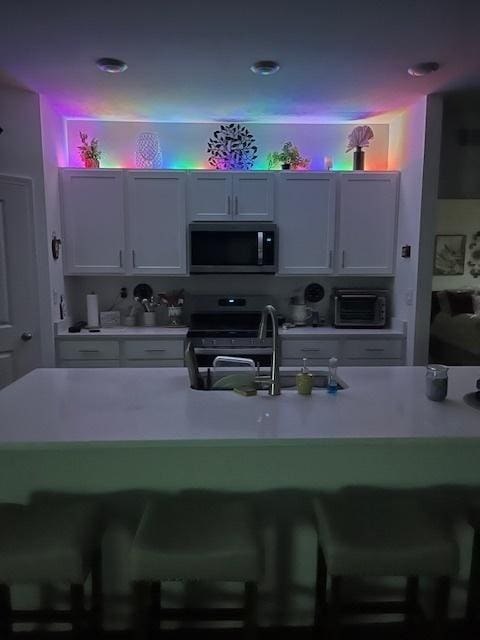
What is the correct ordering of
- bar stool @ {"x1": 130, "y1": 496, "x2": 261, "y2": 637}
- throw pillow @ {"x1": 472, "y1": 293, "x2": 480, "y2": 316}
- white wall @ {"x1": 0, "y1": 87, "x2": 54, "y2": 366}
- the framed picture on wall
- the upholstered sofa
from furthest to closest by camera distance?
1. the framed picture on wall
2. throw pillow @ {"x1": 472, "y1": 293, "x2": 480, "y2": 316}
3. the upholstered sofa
4. white wall @ {"x1": 0, "y1": 87, "x2": 54, "y2": 366}
5. bar stool @ {"x1": 130, "y1": 496, "x2": 261, "y2": 637}

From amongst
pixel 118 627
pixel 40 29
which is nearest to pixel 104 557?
pixel 118 627

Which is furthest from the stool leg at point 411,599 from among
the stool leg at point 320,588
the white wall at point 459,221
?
the white wall at point 459,221

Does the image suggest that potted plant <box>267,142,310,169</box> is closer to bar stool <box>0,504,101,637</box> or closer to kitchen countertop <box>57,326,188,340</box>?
kitchen countertop <box>57,326,188,340</box>

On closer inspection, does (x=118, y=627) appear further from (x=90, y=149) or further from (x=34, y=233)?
(x=90, y=149)

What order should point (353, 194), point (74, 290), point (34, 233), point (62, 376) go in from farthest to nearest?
1. point (74, 290)
2. point (353, 194)
3. point (34, 233)
4. point (62, 376)

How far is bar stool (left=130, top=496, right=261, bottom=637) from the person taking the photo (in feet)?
4.27

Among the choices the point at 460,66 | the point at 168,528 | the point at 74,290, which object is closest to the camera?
the point at 168,528

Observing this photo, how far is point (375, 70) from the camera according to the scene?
279 centimetres

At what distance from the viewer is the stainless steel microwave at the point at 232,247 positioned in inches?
148

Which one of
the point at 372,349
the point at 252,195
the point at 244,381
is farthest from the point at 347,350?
the point at 244,381

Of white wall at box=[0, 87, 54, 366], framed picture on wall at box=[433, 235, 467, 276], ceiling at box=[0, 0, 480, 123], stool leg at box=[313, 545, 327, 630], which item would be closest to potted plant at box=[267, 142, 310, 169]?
ceiling at box=[0, 0, 480, 123]

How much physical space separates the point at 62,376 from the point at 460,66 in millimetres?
2864

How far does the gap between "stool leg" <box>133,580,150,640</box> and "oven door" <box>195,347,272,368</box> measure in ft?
7.41

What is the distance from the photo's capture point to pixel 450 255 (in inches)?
269
